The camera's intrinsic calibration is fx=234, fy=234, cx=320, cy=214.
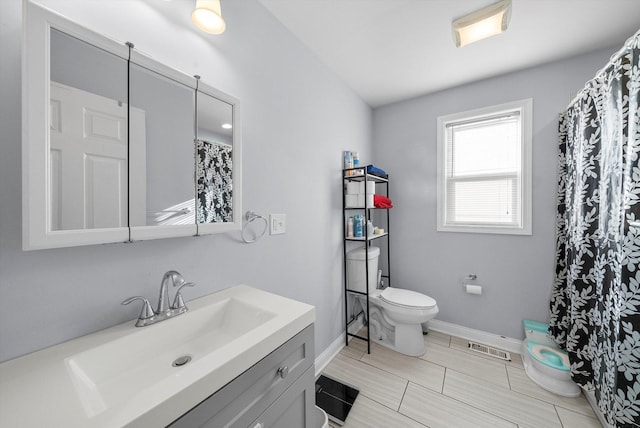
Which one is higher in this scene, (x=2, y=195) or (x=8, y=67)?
(x=8, y=67)

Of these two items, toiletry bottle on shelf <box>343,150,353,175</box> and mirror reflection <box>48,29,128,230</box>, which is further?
toiletry bottle on shelf <box>343,150,353,175</box>

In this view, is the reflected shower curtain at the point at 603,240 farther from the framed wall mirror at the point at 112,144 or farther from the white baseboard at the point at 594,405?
the framed wall mirror at the point at 112,144

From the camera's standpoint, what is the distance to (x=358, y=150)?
248cm

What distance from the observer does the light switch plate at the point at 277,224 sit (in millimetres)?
1451

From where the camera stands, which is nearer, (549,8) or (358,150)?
(549,8)

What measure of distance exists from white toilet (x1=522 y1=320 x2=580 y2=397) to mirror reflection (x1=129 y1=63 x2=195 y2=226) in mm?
2507

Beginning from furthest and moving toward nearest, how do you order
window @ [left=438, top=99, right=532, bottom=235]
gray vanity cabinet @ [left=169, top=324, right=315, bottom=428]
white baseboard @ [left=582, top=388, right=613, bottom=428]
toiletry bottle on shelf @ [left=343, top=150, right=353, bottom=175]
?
toiletry bottle on shelf @ [left=343, top=150, right=353, bottom=175]
window @ [left=438, top=99, right=532, bottom=235]
white baseboard @ [left=582, top=388, right=613, bottom=428]
gray vanity cabinet @ [left=169, top=324, right=315, bottom=428]

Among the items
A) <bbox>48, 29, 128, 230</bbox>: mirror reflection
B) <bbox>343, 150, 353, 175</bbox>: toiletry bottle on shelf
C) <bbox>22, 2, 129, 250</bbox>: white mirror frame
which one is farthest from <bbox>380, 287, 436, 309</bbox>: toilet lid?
<bbox>22, 2, 129, 250</bbox>: white mirror frame

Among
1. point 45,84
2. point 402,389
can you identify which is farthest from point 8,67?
point 402,389

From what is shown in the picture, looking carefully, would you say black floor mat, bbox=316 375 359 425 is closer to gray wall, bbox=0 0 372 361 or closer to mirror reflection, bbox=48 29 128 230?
gray wall, bbox=0 0 372 361

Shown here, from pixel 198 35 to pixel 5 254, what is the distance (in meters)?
1.08

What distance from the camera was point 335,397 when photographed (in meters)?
1.58

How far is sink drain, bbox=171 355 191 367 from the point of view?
2.70 ft

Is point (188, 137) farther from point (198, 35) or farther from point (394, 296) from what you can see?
point (394, 296)
